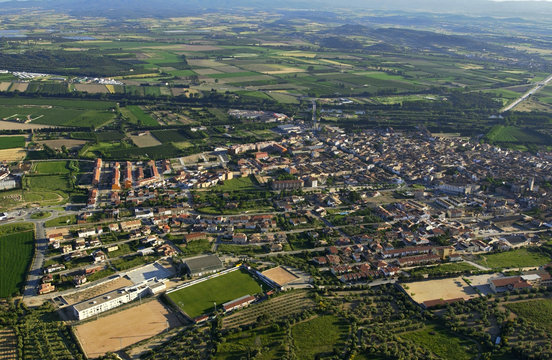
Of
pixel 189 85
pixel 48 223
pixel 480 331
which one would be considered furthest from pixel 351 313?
pixel 189 85

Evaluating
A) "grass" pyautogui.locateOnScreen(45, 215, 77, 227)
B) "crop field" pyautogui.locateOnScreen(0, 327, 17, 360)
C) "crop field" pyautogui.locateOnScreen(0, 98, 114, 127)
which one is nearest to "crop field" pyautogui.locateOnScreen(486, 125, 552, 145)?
"grass" pyautogui.locateOnScreen(45, 215, 77, 227)

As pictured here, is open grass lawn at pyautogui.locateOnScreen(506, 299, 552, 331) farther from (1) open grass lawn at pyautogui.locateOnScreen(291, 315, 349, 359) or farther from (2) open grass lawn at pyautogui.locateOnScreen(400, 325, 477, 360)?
(1) open grass lawn at pyautogui.locateOnScreen(291, 315, 349, 359)

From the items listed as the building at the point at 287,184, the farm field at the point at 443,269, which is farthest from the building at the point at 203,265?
the building at the point at 287,184

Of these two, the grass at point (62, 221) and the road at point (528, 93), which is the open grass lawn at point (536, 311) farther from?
the road at point (528, 93)

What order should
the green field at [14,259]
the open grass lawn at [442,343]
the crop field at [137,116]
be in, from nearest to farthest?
the open grass lawn at [442,343], the green field at [14,259], the crop field at [137,116]

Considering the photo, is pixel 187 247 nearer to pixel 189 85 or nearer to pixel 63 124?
pixel 63 124
